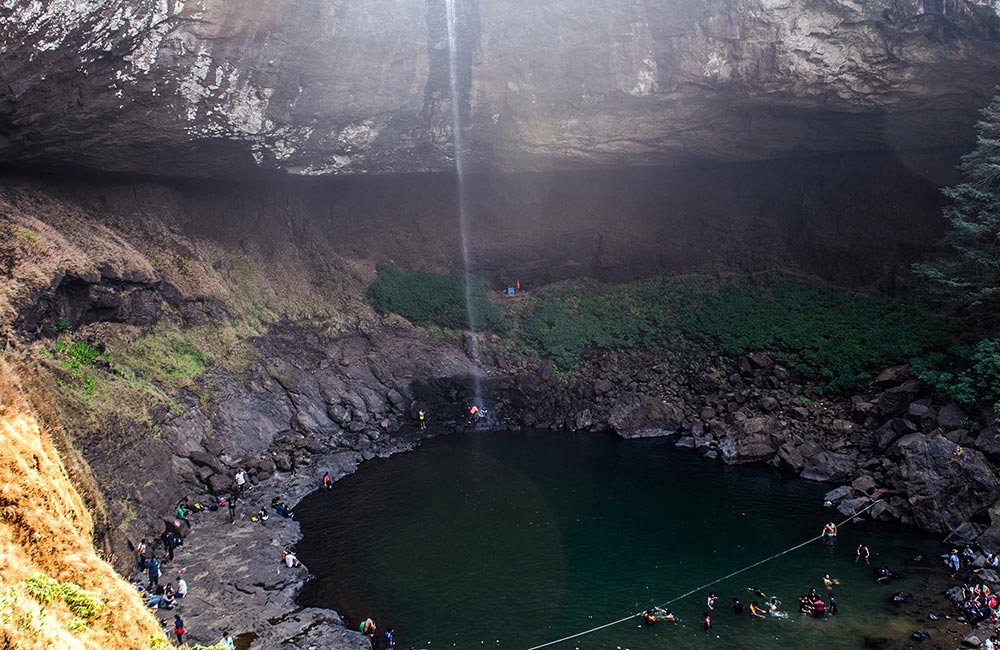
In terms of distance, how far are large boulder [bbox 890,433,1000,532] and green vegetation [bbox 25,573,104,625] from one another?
2304cm

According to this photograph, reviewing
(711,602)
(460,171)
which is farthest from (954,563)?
(460,171)

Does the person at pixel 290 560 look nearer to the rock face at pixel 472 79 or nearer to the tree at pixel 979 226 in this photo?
the rock face at pixel 472 79

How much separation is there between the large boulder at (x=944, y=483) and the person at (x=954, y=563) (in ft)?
6.37

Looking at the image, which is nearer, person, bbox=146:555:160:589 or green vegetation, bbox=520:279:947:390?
person, bbox=146:555:160:589

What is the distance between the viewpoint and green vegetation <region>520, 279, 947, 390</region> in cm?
2897

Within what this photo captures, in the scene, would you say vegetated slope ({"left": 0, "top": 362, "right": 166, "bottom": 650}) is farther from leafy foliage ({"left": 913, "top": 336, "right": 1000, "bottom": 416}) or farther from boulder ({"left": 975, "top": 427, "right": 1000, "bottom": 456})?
leafy foliage ({"left": 913, "top": 336, "right": 1000, "bottom": 416})

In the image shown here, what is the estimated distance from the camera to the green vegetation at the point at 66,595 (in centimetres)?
647

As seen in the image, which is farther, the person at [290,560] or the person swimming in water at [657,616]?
the person at [290,560]

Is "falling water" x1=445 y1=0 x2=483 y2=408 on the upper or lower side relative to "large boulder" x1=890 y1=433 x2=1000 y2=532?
upper

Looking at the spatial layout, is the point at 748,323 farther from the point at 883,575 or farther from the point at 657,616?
the point at 657,616

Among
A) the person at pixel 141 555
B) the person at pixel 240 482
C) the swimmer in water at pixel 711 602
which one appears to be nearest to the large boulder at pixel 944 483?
the swimmer in water at pixel 711 602

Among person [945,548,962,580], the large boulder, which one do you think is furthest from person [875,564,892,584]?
the large boulder

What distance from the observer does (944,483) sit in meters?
21.6

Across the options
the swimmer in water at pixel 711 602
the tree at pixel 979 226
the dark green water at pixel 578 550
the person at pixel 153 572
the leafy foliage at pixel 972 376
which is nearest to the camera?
the dark green water at pixel 578 550
